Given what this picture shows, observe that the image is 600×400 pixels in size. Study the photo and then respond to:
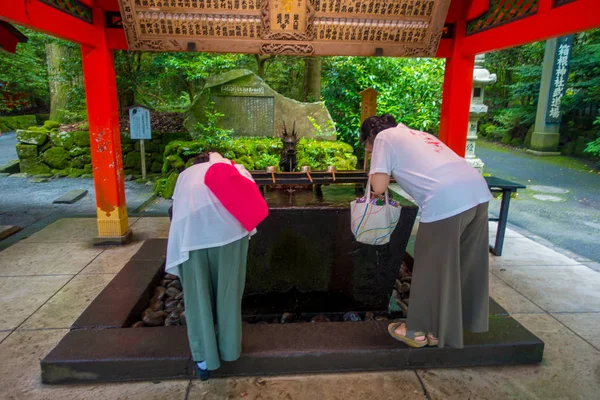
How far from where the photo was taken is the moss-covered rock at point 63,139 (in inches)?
408

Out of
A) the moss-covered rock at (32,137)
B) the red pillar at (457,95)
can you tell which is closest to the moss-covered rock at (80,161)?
the moss-covered rock at (32,137)

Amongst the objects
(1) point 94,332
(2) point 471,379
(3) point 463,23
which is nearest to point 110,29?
(1) point 94,332

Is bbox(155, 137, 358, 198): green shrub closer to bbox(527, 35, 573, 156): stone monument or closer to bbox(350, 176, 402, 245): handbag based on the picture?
bbox(350, 176, 402, 245): handbag

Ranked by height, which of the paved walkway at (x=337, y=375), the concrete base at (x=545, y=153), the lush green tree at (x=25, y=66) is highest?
the lush green tree at (x=25, y=66)

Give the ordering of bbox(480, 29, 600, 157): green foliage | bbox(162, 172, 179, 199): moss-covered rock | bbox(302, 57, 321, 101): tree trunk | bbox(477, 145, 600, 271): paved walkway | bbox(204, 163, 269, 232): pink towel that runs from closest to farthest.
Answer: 1. bbox(204, 163, 269, 232): pink towel
2. bbox(477, 145, 600, 271): paved walkway
3. bbox(162, 172, 179, 199): moss-covered rock
4. bbox(302, 57, 321, 101): tree trunk
5. bbox(480, 29, 600, 157): green foliage

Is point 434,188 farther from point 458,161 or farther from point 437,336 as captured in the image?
point 437,336

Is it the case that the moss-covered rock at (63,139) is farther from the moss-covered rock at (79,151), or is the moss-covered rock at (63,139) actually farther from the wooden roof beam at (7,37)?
the wooden roof beam at (7,37)

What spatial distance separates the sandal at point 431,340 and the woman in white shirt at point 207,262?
1324mm

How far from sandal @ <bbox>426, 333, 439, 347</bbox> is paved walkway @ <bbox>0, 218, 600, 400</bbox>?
20 cm

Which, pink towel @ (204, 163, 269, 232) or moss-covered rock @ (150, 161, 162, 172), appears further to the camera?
moss-covered rock @ (150, 161, 162, 172)

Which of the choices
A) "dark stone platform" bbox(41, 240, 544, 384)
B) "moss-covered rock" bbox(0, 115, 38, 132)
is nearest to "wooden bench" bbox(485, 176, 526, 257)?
"dark stone platform" bbox(41, 240, 544, 384)

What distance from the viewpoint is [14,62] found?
14.1 metres

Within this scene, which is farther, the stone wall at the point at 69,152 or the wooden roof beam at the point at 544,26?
the stone wall at the point at 69,152

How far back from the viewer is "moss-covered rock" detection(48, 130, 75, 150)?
10.4 metres
